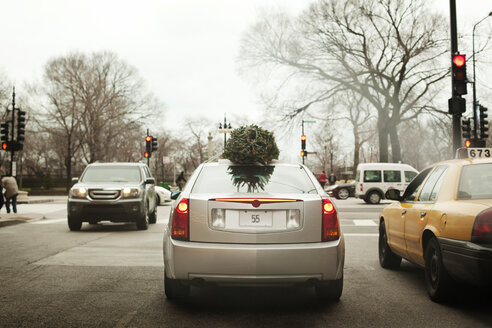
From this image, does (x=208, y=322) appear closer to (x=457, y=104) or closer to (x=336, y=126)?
(x=457, y=104)

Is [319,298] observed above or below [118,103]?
below

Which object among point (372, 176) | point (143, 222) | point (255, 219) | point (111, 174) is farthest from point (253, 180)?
point (372, 176)

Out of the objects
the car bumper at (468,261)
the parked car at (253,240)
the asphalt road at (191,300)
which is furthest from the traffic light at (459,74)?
the parked car at (253,240)

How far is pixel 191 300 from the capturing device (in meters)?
5.77

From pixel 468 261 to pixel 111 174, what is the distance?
11061 mm

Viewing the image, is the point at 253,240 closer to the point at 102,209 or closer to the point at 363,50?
the point at 102,209

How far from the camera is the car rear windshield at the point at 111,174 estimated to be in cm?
1425

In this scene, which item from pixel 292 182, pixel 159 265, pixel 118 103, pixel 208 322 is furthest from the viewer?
pixel 118 103

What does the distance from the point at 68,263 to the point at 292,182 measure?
426 centimetres

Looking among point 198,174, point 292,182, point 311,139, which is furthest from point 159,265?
point 311,139

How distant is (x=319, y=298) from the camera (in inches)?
223

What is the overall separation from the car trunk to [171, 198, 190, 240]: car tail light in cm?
4

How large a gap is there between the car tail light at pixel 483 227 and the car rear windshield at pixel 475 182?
471mm

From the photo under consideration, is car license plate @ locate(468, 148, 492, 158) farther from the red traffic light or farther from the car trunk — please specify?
the car trunk
